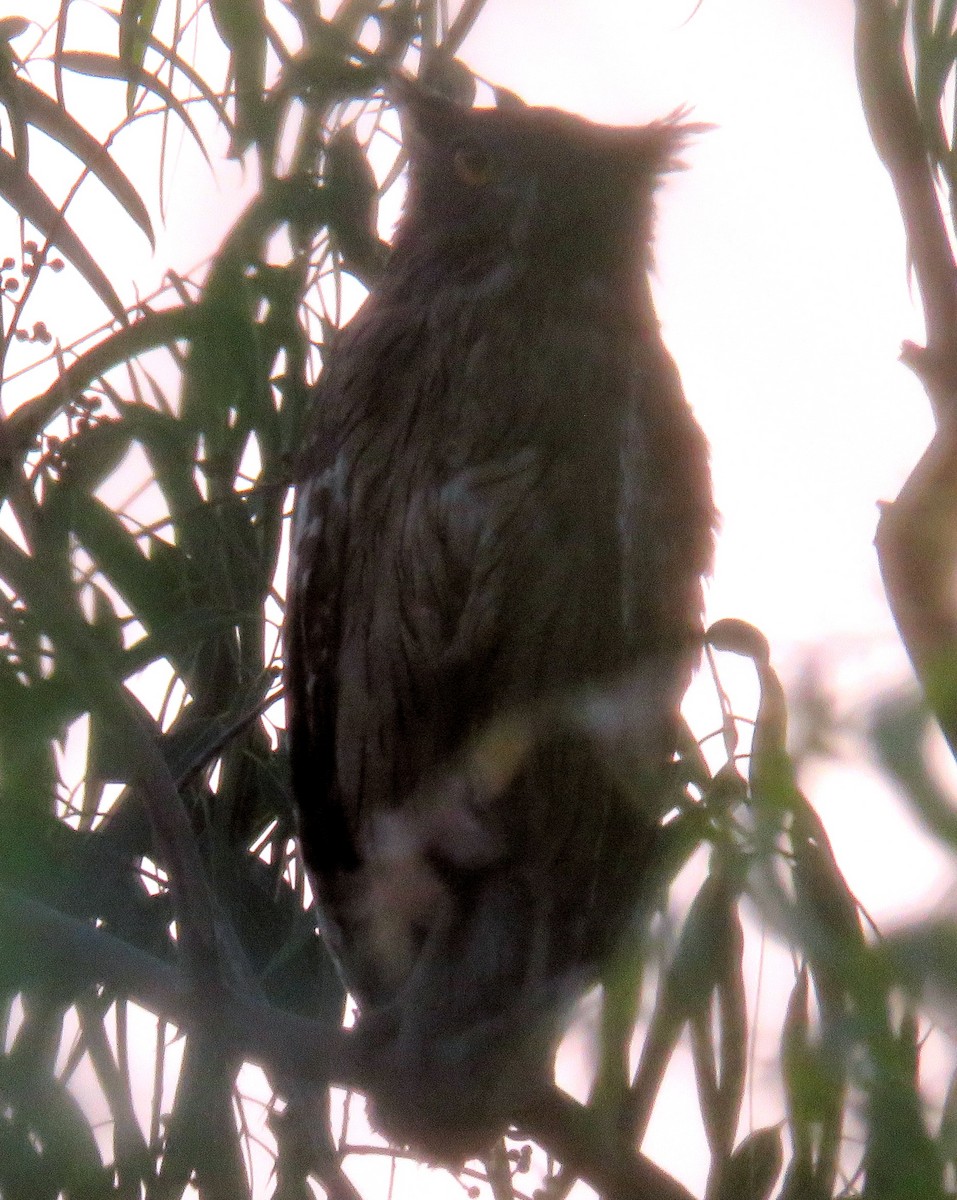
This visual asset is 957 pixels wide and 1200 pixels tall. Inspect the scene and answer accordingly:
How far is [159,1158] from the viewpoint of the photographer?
145 centimetres

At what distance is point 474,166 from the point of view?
1.63m

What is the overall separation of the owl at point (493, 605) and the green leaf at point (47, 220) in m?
0.22

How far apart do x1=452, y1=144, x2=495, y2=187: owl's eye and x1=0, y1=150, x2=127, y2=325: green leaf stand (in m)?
0.35

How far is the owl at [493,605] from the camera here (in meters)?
1.42

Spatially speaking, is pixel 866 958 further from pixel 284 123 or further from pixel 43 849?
pixel 284 123

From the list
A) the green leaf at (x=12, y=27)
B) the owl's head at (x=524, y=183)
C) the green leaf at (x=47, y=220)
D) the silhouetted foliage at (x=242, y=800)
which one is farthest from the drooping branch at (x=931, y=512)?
the green leaf at (x=12, y=27)

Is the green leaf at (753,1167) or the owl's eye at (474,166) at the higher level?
the owl's eye at (474,166)

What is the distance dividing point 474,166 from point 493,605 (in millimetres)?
472

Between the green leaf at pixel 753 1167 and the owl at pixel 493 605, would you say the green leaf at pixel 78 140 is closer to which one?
the owl at pixel 493 605

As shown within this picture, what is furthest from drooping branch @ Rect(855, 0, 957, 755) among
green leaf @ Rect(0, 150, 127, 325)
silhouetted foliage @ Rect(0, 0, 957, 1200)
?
green leaf @ Rect(0, 150, 127, 325)

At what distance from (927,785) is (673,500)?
76 centimetres

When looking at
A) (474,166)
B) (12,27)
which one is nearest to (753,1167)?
(474,166)

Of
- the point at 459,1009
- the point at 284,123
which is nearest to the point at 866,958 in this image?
the point at 459,1009

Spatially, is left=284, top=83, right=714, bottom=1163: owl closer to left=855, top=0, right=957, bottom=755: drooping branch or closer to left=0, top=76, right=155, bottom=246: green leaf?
left=0, top=76, right=155, bottom=246: green leaf
